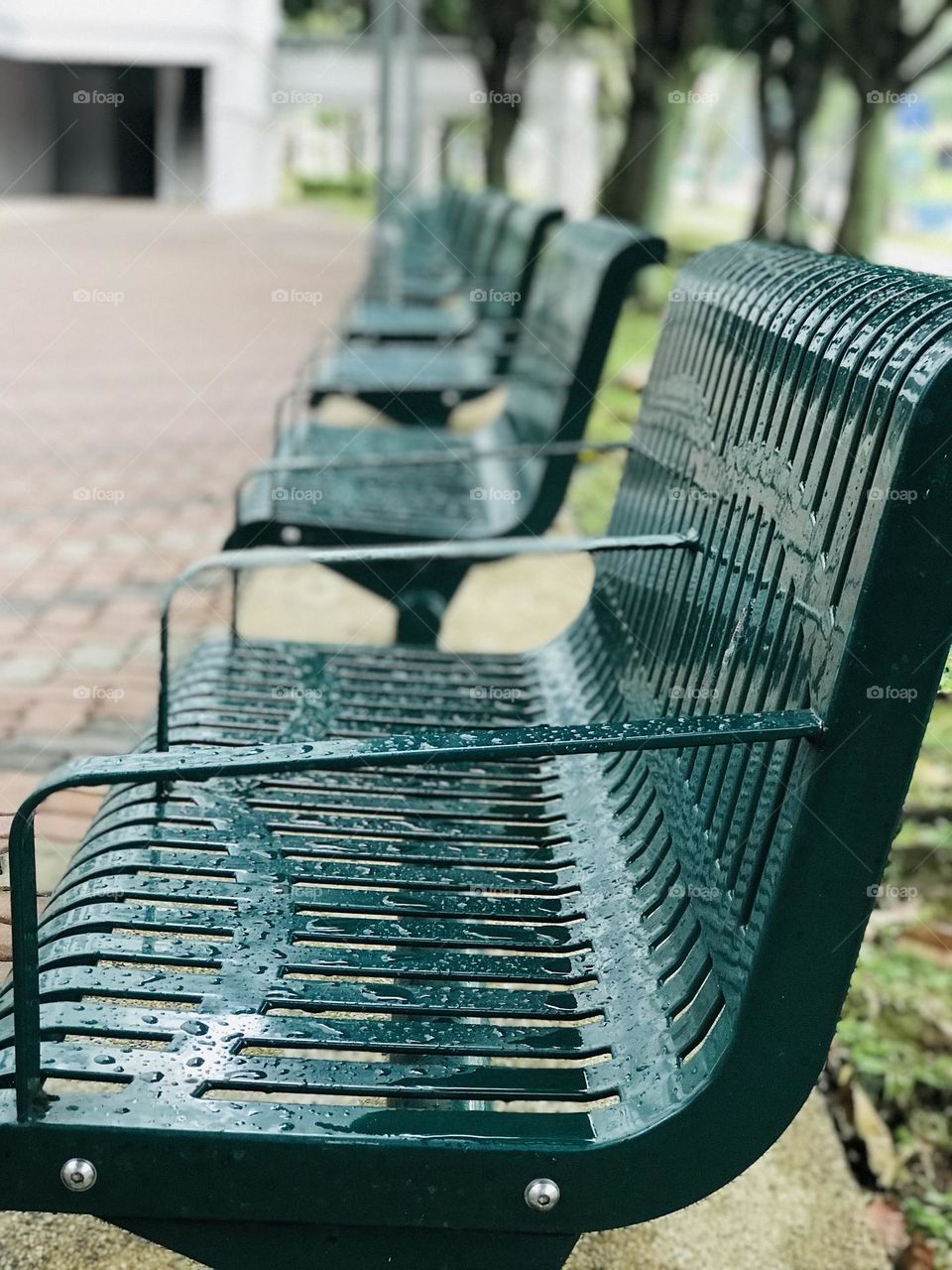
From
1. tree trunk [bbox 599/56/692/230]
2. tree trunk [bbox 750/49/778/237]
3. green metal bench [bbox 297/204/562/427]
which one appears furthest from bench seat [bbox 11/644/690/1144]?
tree trunk [bbox 750/49/778/237]

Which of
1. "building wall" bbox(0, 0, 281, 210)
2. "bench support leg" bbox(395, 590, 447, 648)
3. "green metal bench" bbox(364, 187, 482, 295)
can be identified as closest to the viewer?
"bench support leg" bbox(395, 590, 447, 648)

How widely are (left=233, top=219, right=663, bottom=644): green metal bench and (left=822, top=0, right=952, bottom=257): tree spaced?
1110cm

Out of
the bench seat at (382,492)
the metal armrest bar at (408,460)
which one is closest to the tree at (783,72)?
the bench seat at (382,492)

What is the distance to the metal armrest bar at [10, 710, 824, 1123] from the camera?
1441mm

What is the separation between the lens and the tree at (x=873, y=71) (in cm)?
1466

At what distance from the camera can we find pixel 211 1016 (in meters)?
1.64

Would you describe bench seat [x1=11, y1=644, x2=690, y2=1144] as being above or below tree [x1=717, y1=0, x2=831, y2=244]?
above

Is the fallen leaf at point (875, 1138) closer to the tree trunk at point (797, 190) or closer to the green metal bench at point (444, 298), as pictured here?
the green metal bench at point (444, 298)

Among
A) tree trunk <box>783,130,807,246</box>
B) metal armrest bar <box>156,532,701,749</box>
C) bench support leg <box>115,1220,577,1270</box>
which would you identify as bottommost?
tree trunk <box>783,130,807,246</box>

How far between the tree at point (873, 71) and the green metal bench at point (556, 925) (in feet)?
44.2

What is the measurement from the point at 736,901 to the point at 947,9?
51.9 ft

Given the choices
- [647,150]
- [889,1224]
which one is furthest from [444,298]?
[889,1224]

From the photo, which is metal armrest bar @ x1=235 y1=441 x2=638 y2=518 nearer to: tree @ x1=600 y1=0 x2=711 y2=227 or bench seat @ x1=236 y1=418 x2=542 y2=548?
bench seat @ x1=236 y1=418 x2=542 y2=548

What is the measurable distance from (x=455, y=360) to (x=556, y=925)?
494 centimetres
